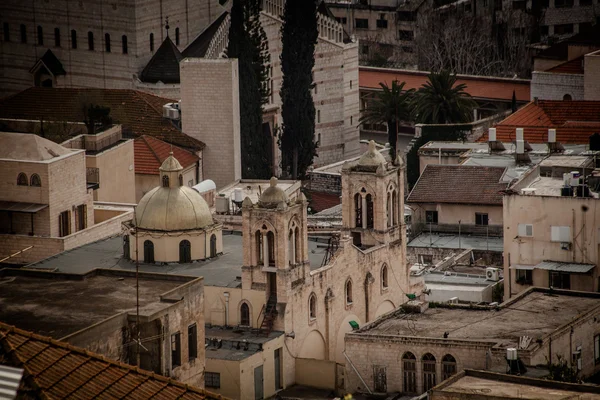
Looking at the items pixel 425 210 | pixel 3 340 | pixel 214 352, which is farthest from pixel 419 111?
pixel 3 340

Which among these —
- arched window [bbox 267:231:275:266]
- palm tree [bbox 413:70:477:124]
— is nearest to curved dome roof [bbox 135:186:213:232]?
arched window [bbox 267:231:275:266]

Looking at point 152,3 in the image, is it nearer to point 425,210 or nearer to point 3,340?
point 425,210

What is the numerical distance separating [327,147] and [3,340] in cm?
8333

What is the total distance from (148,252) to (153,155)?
2204 cm

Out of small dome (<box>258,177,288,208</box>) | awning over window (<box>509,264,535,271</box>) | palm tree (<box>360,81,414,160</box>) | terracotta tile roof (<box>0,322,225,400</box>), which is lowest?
awning over window (<box>509,264,535,271</box>)

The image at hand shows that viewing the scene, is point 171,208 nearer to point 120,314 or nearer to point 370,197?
point 370,197

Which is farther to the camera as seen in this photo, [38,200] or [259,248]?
[38,200]

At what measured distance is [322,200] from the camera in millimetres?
108438

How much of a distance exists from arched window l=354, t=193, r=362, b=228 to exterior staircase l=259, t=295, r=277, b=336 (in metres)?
7.34

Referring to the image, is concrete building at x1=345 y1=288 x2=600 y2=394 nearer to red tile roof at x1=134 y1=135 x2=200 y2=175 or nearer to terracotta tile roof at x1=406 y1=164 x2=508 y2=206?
terracotta tile roof at x1=406 y1=164 x2=508 y2=206

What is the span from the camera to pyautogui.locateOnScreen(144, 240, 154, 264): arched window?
74.1 meters

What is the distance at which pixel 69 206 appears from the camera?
82000 mm

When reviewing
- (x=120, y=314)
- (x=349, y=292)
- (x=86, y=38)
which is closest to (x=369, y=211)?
Answer: (x=349, y=292)

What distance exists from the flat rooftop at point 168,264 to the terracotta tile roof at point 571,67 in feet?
137
